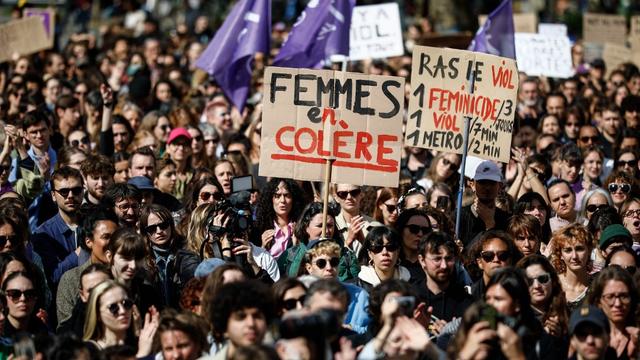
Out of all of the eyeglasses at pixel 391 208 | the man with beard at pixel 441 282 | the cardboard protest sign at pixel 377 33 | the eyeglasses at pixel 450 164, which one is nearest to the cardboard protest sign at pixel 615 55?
the cardboard protest sign at pixel 377 33

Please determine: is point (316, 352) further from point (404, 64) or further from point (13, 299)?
point (404, 64)

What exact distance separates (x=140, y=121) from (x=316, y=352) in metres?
8.99

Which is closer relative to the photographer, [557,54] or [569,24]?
[557,54]

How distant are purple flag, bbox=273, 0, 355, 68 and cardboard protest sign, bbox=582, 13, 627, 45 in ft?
27.6

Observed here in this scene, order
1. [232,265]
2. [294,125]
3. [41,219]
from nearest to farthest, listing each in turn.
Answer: [232,265] → [294,125] → [41,219]

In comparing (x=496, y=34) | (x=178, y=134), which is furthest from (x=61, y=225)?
(x=496, y=34)

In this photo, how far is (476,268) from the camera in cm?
952

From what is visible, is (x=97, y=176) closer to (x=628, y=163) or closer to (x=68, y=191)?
(x=68, y=191)

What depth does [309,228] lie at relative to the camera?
9.91m

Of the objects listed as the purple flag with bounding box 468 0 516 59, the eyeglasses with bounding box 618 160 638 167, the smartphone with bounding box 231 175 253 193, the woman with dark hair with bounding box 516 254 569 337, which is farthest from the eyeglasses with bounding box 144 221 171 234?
the purple flag with bounding box 468 0 516 59

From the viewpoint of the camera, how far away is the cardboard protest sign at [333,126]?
10086 millimetres

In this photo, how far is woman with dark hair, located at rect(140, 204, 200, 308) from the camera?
9.12 metres

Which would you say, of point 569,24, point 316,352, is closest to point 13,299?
point 316,352

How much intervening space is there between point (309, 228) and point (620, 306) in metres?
2.63
